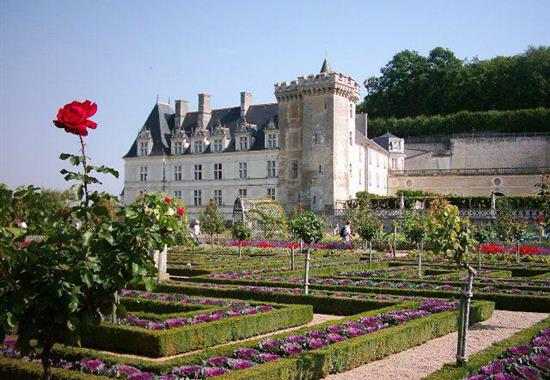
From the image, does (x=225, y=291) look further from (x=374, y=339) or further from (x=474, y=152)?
(x=474, y=152)

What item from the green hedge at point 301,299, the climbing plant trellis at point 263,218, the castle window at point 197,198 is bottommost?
the green hedge at point 301,299

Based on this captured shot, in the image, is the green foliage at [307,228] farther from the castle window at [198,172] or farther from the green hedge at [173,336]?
the castle window at [198,172]

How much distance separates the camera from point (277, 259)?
23375 millimetres

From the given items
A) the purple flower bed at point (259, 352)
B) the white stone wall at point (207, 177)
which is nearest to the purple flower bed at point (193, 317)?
the purple flower bed at point (259, 352)

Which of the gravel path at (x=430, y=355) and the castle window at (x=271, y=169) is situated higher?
the castle window at (x=271, y=169)

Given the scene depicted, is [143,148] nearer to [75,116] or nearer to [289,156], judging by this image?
[289,156]

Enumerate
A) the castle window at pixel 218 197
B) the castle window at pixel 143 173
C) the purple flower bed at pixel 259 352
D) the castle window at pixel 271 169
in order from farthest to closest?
the castle window at pixel 143 173
the castle window at pixel 218 197
the castle window at pixel 271 169
the purple flower bed at pixel 259 352

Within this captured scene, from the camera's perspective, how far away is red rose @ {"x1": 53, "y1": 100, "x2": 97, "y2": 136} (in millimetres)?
5016

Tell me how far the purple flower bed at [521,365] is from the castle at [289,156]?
34.3m

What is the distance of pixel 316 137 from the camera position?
43.8 m

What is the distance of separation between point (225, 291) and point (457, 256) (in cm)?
567

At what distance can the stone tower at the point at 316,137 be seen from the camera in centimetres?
4325

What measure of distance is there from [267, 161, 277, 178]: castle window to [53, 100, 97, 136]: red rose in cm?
4061

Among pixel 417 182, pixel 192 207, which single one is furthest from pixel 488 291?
pixel 417 182
